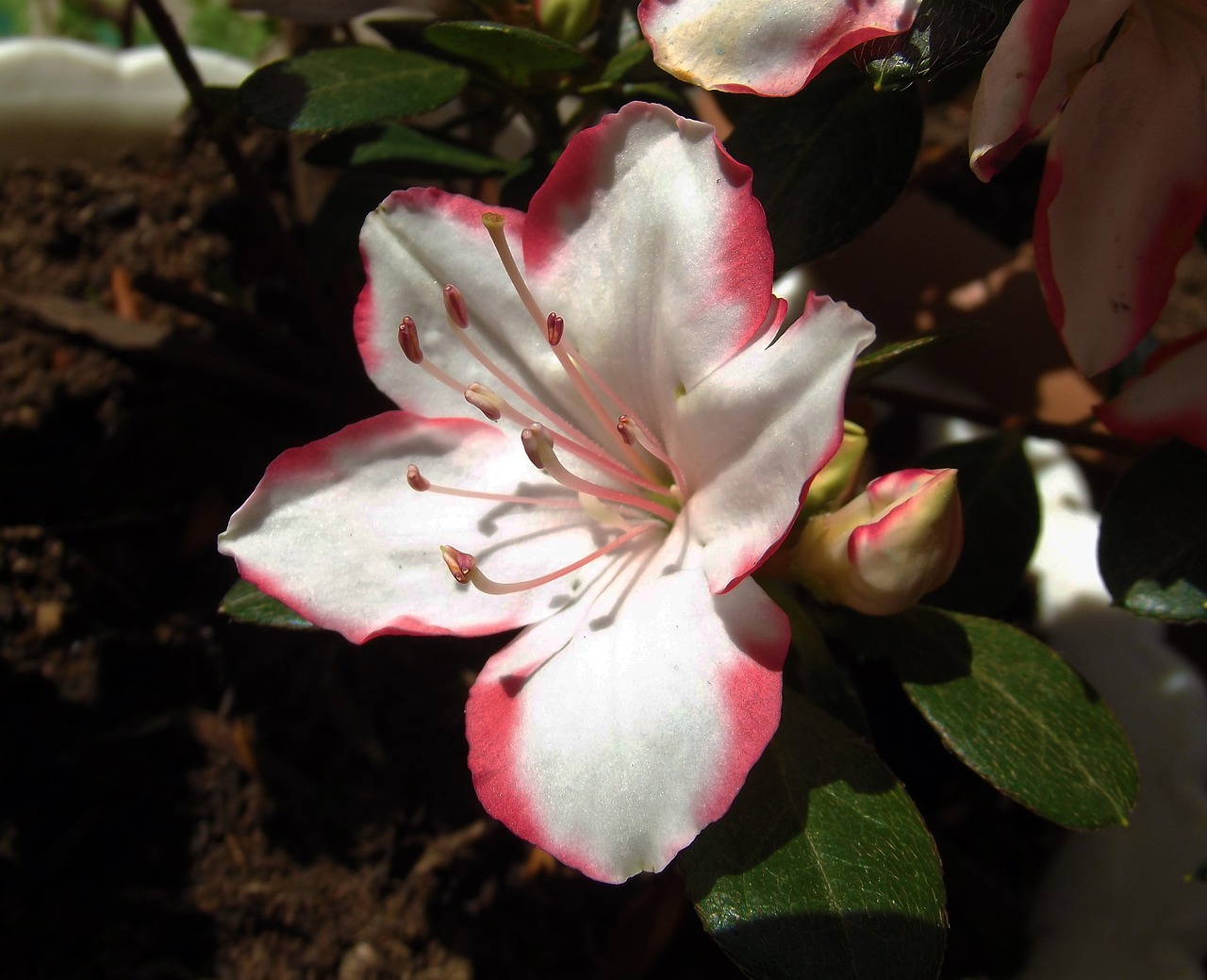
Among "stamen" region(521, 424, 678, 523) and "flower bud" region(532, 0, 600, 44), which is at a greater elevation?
"flower bud" region(532, 0, 600, 44)

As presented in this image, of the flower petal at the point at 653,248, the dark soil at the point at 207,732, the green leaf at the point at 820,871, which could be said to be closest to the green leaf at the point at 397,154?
the dark soil at the point at 207,732

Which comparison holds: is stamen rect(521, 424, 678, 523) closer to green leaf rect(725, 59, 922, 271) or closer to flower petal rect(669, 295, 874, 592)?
flower petal rect(669, 295, 874, 592)

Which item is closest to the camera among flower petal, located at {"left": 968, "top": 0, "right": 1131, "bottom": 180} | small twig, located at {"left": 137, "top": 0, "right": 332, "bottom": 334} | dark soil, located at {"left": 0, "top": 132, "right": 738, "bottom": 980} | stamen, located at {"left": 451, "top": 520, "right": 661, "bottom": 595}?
flower petal, located at {"left": 968, "top": 0, "right": 1131, "bottom": 180}

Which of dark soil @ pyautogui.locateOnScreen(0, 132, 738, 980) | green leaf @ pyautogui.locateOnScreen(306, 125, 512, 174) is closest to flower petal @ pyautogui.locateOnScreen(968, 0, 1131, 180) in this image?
green leaf @ pyautogui.locateOnScreen(306, 125, 512, 174)

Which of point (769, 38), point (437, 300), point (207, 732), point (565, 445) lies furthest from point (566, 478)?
point (207, 732)

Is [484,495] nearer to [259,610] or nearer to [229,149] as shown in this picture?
[259,610]

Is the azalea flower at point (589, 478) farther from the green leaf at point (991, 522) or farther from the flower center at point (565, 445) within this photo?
the green leaf at point (991, 522)

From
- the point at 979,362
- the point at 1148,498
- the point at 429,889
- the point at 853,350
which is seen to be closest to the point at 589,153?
the point at 853,350

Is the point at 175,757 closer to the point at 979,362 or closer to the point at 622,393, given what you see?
the point at 622,393
